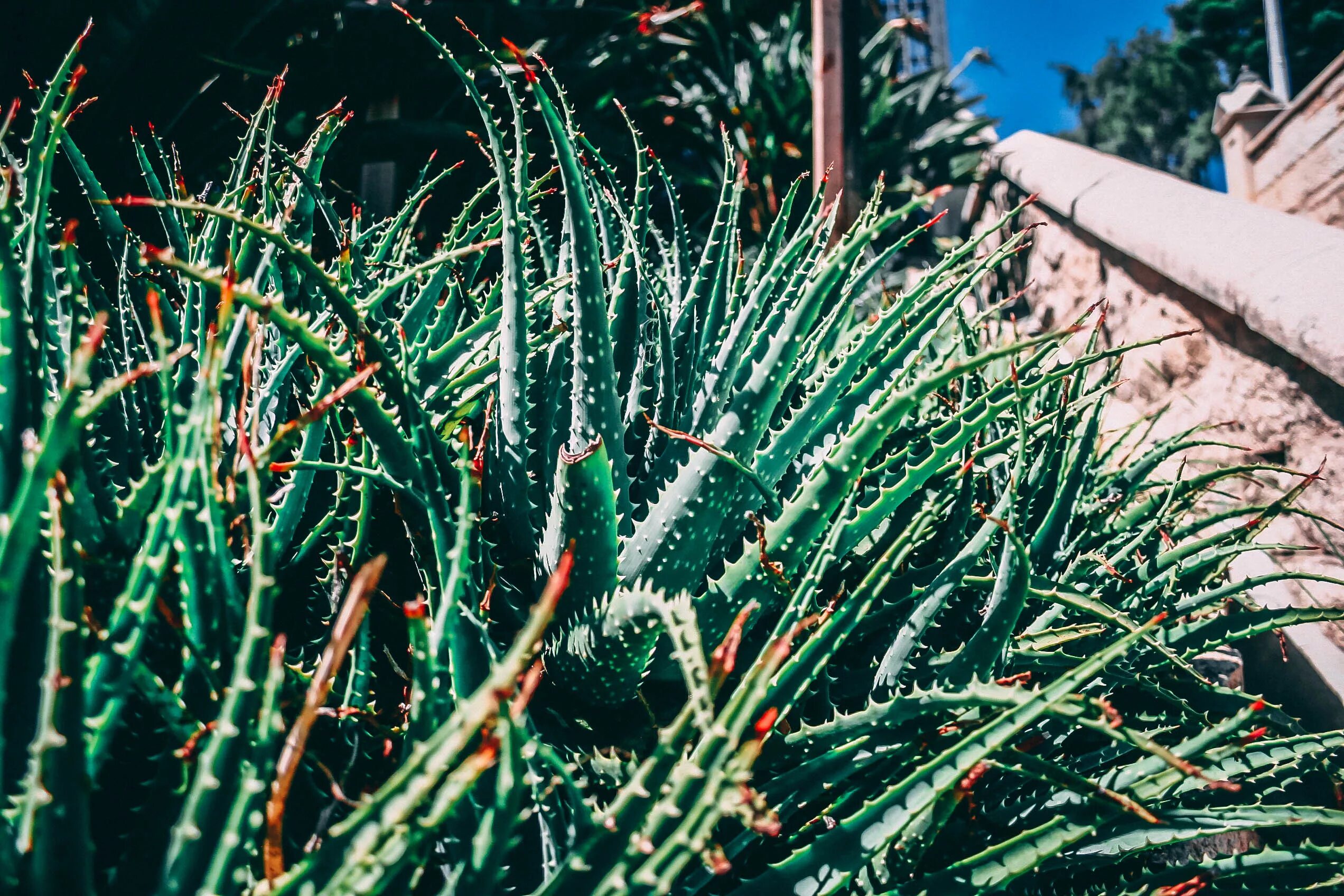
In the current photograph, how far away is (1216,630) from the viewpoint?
3.05ft

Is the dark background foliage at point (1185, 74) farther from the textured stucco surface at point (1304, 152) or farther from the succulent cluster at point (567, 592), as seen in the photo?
the succulent cluster at point (567, 592)

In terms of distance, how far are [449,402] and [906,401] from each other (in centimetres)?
58

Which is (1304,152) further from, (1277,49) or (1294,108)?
(1277,49)

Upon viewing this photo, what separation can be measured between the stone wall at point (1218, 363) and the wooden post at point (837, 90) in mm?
738

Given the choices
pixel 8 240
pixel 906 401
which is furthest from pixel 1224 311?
pixel 8 240

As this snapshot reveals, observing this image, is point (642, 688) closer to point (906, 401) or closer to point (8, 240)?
point (906, 401)

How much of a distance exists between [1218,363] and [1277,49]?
35.2ft

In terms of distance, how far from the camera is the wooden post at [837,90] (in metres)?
2.71

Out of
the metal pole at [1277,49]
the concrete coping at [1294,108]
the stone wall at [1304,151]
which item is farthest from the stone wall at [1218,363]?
the metal pole at [1277,49]

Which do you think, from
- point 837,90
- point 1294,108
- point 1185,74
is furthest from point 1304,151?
point 1185,74

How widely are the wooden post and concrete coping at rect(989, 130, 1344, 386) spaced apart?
74 cm

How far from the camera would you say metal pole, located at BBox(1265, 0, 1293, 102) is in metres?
9.05

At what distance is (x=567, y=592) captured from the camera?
77 centimetres

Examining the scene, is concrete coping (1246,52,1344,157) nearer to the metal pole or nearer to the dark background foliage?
the metal pole
